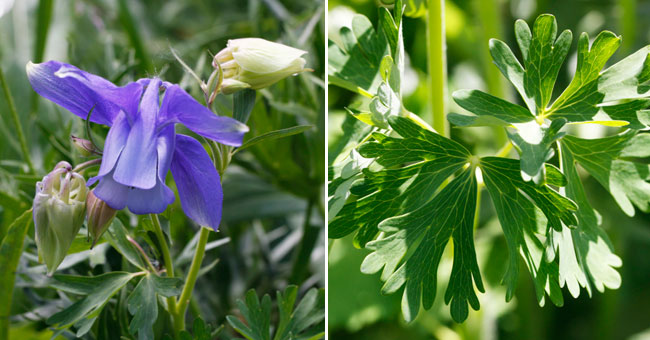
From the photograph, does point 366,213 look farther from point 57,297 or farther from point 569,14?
point 569,14

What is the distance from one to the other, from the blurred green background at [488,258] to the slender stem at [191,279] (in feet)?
1.23

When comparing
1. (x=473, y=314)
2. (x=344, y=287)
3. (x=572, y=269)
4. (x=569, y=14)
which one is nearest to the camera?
(x=572, y=269)

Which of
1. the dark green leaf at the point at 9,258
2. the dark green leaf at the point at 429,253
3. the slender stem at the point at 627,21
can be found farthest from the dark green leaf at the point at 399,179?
the slender stem at the point at 627,21

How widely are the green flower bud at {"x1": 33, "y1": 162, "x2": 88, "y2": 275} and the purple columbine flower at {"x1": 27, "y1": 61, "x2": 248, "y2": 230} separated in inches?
0.5

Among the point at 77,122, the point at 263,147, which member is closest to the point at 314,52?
the point at 263,147

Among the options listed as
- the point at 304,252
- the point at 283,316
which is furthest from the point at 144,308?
the point at 304,252

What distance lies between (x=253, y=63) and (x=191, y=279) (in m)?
0.16

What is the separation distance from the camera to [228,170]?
74 cm

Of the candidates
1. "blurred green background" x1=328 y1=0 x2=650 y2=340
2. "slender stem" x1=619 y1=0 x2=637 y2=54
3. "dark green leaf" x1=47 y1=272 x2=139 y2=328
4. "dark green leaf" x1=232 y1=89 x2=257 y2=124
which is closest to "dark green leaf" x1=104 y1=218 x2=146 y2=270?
"dark green leaf" x1=47 y1=272 x2=139 y2=328

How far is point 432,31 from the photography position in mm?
575

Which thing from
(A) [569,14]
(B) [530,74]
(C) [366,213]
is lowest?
(C) [366,213]

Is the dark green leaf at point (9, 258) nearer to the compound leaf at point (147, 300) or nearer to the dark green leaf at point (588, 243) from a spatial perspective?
the compound leaf at point (147, 300)

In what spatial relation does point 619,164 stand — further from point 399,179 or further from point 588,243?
point 399,179

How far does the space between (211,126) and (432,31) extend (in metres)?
0.29
